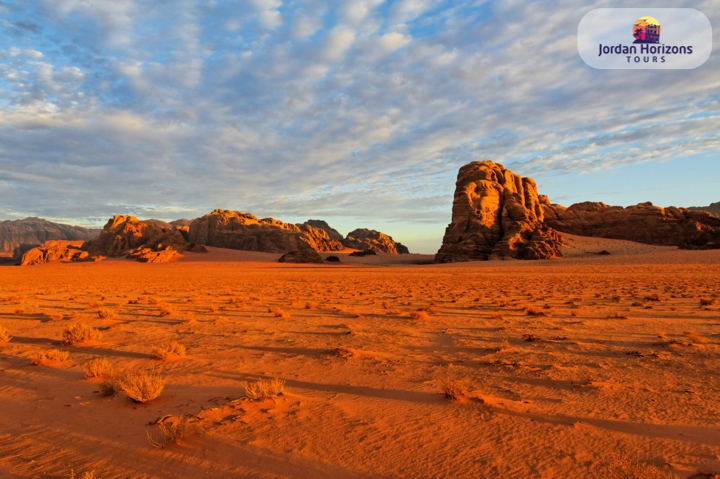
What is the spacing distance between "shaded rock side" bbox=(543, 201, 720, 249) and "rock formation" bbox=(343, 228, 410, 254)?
51.1m

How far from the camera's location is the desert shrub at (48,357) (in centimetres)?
681

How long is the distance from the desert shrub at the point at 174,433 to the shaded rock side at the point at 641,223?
231 feet

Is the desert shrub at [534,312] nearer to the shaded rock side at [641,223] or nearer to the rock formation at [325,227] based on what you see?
the shaded rock side at [641,223]

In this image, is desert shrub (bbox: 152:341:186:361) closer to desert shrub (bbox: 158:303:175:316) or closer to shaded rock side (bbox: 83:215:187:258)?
desert shrub (bbox: 158:303:175:316)

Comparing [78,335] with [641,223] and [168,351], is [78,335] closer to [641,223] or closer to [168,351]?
[168,351]

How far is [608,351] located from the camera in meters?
7.12

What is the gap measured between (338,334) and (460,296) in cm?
904

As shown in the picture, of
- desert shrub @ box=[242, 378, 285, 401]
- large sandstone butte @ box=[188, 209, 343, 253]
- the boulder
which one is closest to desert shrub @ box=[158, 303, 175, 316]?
desert shrub @ box=[242, 378, 285, 401]

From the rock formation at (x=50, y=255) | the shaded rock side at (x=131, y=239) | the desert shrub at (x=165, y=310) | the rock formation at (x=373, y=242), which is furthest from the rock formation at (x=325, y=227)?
the desert shrub at (x=165, y=310)

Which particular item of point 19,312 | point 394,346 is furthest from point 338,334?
point 19,312

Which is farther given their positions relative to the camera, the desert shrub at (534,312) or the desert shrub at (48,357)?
the desert shrub at (534,312)

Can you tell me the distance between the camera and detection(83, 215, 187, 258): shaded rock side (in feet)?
221

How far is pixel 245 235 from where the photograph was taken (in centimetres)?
8550

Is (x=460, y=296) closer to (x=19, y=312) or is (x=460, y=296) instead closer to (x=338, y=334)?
(x=338, y=334)
